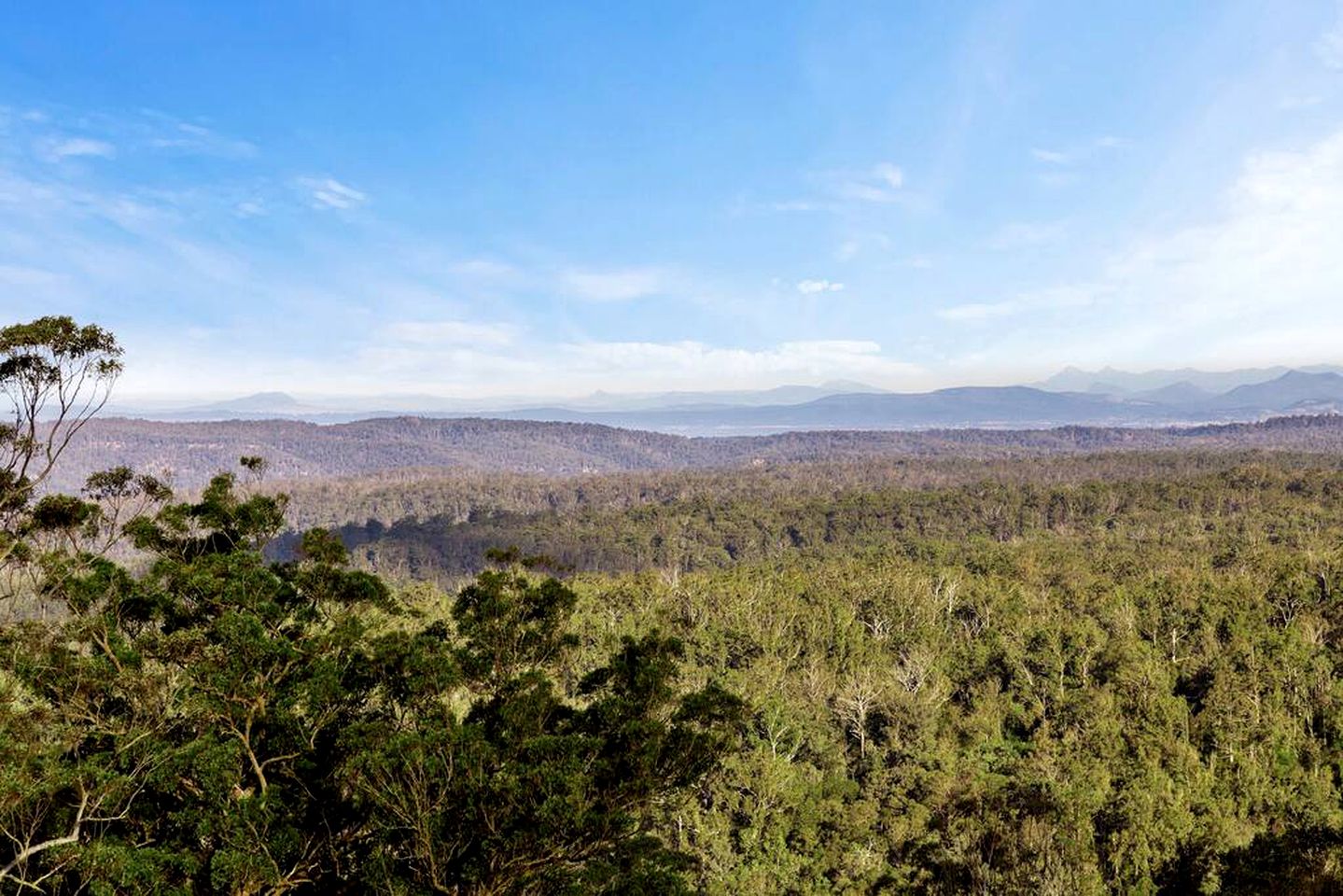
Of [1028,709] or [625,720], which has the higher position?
[625,720]

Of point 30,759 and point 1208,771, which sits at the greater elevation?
point 30,759

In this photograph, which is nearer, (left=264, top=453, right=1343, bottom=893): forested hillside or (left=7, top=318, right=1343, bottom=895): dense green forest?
(left=7, top=318, right=1343, bottom=895): dense green forest

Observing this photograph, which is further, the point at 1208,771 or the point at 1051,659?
the point at 1051,659

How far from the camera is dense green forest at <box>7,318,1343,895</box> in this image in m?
8.95

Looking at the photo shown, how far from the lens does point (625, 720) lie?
11219 mm

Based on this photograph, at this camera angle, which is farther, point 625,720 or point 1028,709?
point 1028,709

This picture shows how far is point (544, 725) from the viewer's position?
467 inches

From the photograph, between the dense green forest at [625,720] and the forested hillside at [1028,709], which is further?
the forested hillside at [1028,709]

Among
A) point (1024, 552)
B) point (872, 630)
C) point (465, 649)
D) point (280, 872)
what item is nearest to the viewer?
point (280, 872)

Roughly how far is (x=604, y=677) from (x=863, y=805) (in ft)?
53.3

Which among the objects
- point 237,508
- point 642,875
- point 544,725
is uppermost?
point 237,508

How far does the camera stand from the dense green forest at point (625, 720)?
29.3 ft

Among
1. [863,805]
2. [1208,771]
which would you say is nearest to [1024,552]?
[1208,771]

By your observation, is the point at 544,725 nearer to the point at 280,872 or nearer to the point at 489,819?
the point at 489,819
